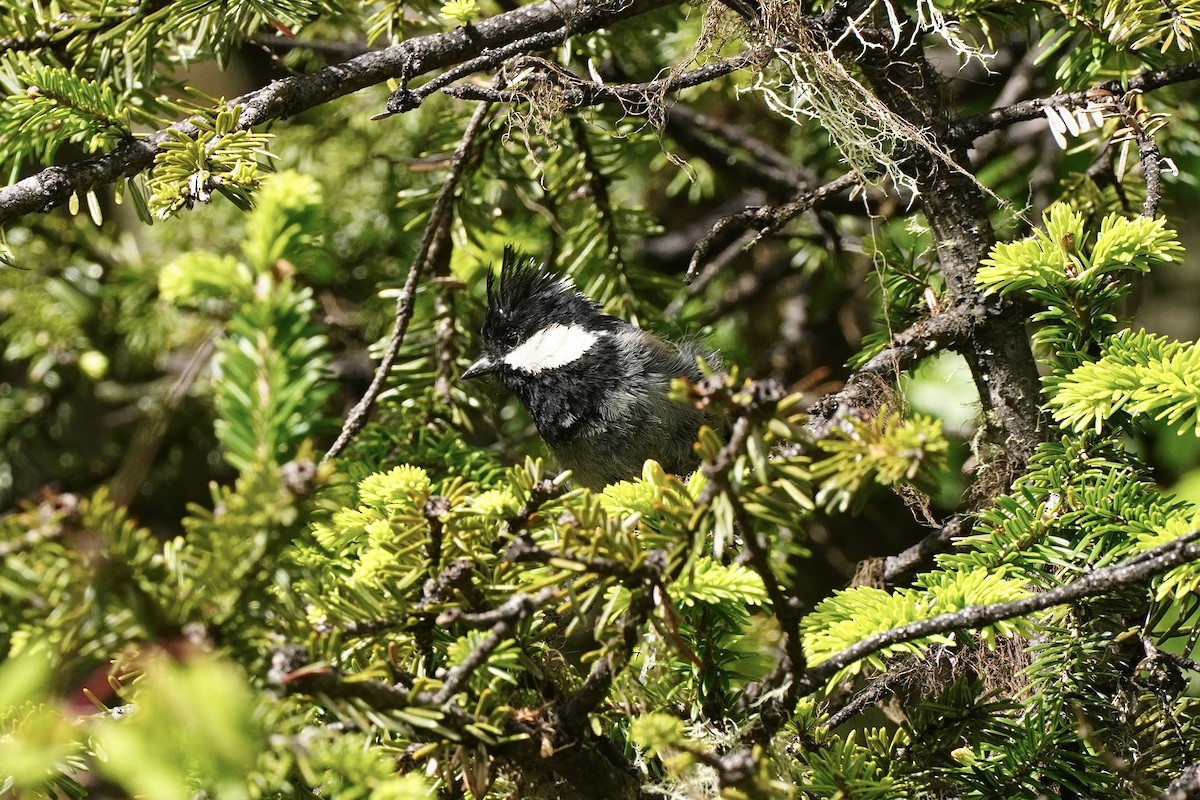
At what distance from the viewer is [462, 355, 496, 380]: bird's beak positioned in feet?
7.82

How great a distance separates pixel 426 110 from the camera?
3025mm

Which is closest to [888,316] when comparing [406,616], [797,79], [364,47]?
[797,79]

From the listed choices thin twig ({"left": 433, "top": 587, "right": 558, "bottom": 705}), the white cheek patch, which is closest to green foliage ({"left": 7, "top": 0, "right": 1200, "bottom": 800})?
thin twig ({"left": 433, "top": 587, "right": 558, "bottom": 705})

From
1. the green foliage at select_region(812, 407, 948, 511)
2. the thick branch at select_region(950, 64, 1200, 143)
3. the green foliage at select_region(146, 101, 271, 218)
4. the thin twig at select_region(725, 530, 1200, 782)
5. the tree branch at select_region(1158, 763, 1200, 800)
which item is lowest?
the tree branch at select_region(1158, 763, 1200, 800)

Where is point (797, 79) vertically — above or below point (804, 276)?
above

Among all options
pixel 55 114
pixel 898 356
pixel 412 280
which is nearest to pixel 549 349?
pixel 412 280

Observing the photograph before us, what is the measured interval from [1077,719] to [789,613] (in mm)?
591

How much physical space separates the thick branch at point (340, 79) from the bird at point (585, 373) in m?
0.72

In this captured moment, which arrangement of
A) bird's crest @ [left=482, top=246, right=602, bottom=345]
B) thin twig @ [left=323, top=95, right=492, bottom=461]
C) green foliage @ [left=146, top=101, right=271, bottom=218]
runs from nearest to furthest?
green foliage @ [left=146, top=101, right=271, bottom=218], thin twig @ [left=323, top=95, right=492, bottom=461], bird's crest @ [left=482, top=246, right=602, bottom=345]

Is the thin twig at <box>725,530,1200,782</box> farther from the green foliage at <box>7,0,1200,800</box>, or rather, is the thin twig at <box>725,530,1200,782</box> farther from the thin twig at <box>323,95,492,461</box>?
the thin twig at <box>323,95,492,461</box>

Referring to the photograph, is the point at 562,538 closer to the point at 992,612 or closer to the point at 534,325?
the point at 992,612

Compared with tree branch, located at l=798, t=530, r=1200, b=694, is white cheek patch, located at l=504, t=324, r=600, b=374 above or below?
above

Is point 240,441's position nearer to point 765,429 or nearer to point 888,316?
point 765,429

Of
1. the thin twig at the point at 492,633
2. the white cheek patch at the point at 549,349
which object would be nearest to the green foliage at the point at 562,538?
the thin twig at the point at 492,633
